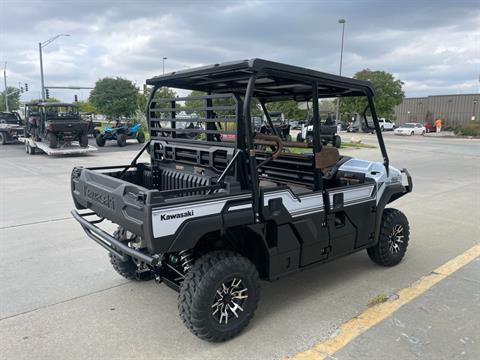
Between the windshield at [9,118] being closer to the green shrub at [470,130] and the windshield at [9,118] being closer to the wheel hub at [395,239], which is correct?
the wheel hub at [395,239]

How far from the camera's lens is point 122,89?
1581 inches

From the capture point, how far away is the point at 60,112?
16.2 meters

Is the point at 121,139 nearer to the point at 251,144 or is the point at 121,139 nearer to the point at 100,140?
the point at 100,140

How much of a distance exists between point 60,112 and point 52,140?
1.78 metres

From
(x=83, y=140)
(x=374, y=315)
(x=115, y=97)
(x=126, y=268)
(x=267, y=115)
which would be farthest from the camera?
(x=115, y=97)

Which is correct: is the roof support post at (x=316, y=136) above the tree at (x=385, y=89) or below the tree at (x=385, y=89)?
below

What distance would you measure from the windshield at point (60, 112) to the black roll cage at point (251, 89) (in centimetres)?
1327

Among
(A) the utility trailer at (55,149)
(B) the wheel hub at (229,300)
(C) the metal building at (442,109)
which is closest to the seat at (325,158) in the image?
(B) the wheel hub at (229,300)

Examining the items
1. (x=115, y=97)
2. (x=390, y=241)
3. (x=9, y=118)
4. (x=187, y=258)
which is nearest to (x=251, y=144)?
(x=187, y=258)

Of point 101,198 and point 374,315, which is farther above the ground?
point 101,198

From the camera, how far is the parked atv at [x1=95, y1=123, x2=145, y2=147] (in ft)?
64.3

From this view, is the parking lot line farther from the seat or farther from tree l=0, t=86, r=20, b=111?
tree l=0, t=86, r=20, b=111

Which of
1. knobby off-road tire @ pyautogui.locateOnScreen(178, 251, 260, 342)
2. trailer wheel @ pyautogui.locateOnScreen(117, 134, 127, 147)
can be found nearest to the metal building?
trailer wheel @ pyautogui.locateOnScreen(117, 134, 127, 147)

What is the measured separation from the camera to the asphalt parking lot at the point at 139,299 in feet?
9.57
